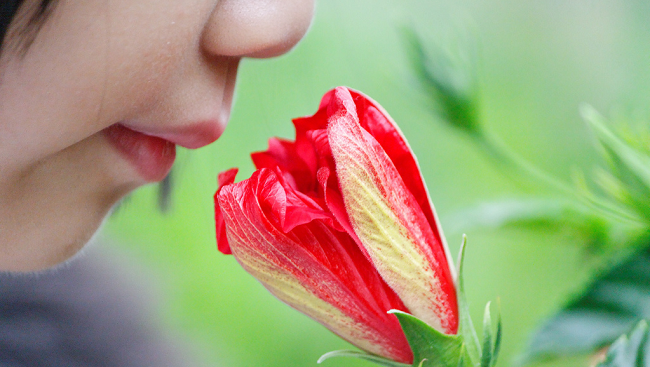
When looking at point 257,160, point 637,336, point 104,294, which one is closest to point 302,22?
point 257,160

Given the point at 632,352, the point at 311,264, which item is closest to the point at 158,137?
the point at 311,264

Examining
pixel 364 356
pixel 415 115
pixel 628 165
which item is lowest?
pixel 364 356

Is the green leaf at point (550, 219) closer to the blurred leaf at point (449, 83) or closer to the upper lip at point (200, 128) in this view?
the blurred leaf at point (449, 83)

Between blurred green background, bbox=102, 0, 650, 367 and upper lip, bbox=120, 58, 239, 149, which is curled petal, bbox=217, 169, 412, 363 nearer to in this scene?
upper lip, bbox=120, 58, 239, 149

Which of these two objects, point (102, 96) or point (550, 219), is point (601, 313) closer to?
point (550, 219)

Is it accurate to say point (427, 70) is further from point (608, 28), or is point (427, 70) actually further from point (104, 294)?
point (104, 294)

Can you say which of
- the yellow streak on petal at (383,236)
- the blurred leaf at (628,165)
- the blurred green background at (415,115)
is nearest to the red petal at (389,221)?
the yellow streak on petal at (383,236)
